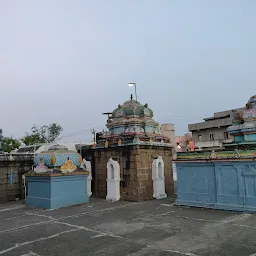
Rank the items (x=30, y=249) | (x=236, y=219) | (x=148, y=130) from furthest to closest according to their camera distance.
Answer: (x=148, y=130)
(x=236, y=219)
(x=30, y=249)

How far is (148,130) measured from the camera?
19844 mm

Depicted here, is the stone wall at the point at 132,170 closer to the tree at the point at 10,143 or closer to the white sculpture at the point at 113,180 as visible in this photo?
the white sculpture at the point at 113,180

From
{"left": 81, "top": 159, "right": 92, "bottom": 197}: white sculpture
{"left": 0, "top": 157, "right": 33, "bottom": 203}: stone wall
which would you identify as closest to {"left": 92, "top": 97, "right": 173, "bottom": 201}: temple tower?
{"left": 81, "top": 159, "right": 92, "bottom": 197}: white sculpture

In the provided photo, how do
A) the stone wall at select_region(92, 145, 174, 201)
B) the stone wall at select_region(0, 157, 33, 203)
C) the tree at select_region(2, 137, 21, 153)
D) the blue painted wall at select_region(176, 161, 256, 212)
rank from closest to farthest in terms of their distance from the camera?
the blue painted wall at select_region(176, 161, 256, 212) → the stone wall at select_region(92, 145, 174, 201) → the stone wall at select_region(0, 157, 33, 203) → the tree at select_region(2, 137, 21, 153)

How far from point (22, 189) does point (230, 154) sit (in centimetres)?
1478

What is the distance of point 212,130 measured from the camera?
3894 centimetres

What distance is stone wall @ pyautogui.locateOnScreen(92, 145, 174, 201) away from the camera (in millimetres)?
17000

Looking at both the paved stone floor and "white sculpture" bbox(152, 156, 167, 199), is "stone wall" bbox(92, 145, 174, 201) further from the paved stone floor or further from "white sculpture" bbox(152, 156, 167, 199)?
the paved stone floor

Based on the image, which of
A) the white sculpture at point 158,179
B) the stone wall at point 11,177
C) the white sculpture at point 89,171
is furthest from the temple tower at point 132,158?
the stone wall at point 11,177

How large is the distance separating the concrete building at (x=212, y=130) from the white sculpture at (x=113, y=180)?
20.7 meters

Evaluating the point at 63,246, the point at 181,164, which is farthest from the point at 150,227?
the point at 181,164

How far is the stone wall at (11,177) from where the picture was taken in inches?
756

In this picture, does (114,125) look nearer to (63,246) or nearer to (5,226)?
(5,226)

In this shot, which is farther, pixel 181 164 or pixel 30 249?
pixel 181 164
